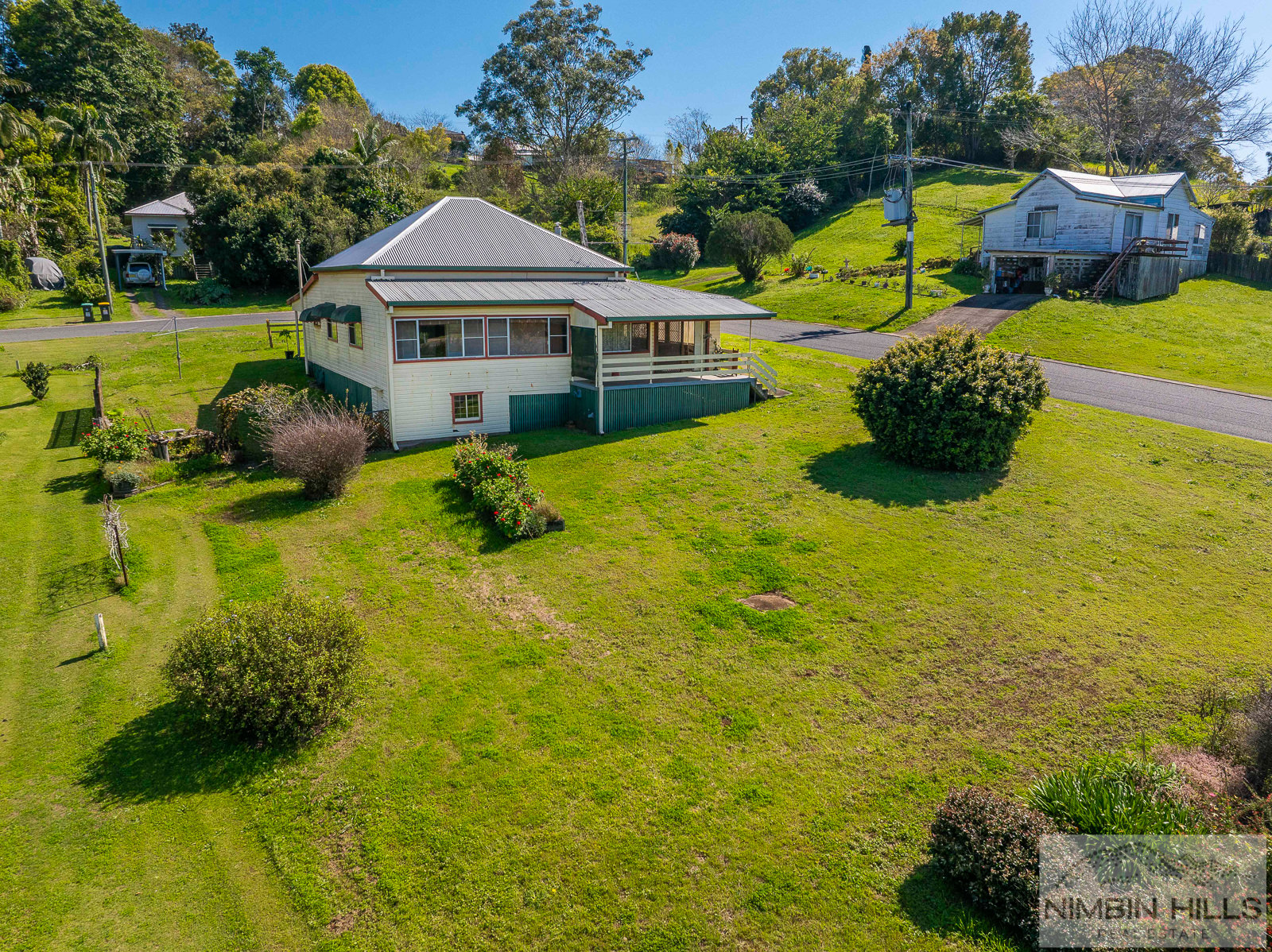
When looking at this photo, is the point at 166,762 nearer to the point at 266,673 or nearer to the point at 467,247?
the point at 266,673

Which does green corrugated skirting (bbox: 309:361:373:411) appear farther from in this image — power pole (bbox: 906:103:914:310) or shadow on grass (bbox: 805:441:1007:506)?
power pole (bbox: 906:103:914:310)

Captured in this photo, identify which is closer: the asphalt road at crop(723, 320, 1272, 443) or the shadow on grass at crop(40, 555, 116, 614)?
the shadow on grass at crop(40, 555, 116, 614)

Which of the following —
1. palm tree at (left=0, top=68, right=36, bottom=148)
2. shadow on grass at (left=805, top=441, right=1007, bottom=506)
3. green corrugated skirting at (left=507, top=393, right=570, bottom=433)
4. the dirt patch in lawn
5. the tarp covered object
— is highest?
palm tree at (left=0, top=68, right=36, bottom=148)

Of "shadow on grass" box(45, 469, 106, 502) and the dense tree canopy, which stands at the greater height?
the dense tree canopy

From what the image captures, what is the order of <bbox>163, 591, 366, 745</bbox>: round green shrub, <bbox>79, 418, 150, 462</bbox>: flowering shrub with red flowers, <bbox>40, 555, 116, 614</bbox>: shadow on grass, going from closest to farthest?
<bbox>163, 591, 366, 745</bbox>: round green shrub < <bbox>40, 555, 116, 614</bbox>: shadow on grass < <bbox>79, 418, 150, 462</bbox>: flowering shrub with red flowers

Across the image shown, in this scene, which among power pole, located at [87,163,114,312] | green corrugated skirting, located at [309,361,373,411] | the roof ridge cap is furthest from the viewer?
power pole, located at [87,163,114,312]

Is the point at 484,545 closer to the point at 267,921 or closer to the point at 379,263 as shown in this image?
the point at 267,921

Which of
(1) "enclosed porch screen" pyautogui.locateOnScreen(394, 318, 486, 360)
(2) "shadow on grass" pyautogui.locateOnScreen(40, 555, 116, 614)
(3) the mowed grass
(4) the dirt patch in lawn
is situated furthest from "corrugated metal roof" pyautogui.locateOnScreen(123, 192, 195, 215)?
(4) the dirt patch in lawn
